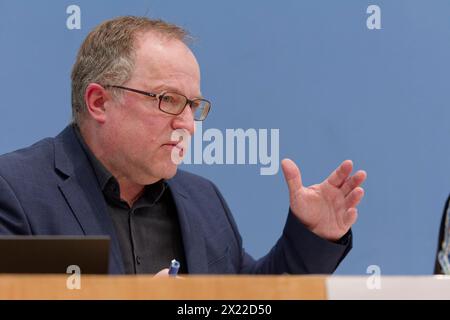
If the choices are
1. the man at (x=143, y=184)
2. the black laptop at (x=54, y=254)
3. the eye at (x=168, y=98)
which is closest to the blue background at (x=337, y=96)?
the man at (x=143, y=184)

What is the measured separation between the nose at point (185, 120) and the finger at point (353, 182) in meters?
0.43

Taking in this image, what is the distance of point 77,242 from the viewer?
46.6 inches

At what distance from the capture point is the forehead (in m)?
1.99

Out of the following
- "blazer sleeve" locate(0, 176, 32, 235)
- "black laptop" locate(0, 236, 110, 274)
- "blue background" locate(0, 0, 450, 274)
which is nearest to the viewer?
"black laptop" locate(0, 236, 110, 274)

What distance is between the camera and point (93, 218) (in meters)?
1.78

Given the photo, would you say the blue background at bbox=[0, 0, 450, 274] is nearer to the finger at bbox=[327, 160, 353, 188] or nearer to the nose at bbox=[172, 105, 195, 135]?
the nose at bbox=[172, 105, 195, 135]

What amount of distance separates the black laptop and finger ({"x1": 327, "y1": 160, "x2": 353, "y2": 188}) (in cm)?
74

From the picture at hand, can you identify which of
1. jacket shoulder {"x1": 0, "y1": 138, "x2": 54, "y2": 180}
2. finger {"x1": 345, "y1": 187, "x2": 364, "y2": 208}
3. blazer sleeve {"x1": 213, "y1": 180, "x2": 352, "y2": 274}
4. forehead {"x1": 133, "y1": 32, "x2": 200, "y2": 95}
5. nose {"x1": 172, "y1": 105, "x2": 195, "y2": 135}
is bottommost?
blazer sleeve {"x1": 213, "y1": 180, "x2": 352, "y2": 274}

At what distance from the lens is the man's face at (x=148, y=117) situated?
1.96 metres

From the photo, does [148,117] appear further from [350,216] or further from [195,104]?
[350,216]

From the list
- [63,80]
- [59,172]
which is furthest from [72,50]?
[59,172]

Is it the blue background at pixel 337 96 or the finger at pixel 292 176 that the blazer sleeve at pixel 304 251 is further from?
the blue background at pixel 337 96

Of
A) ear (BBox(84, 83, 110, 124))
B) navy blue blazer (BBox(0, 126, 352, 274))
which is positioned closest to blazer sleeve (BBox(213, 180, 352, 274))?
navy blue blazer (BBox(0, 126, 352, 274))
